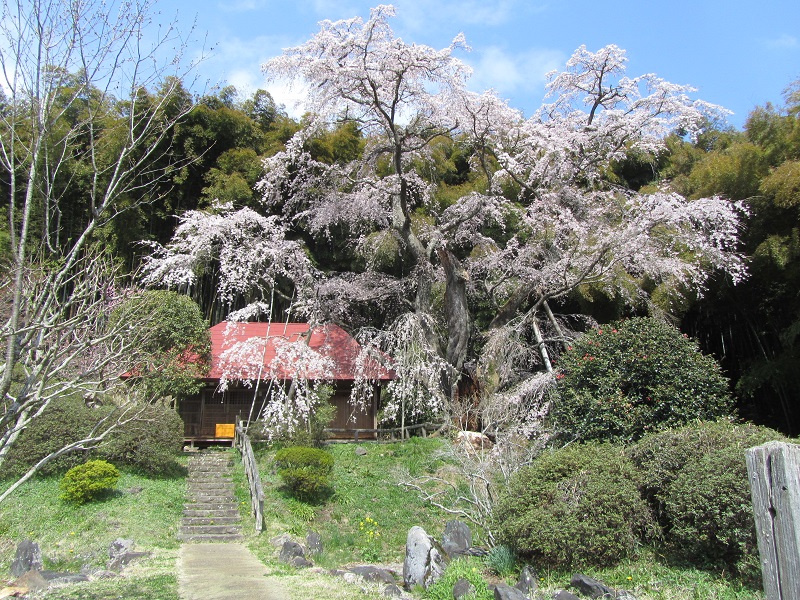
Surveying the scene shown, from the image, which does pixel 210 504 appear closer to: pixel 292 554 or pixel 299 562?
pixel 292 554

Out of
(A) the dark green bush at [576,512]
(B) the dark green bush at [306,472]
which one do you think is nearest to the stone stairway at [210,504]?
(B) the dark green bush at [306,472]

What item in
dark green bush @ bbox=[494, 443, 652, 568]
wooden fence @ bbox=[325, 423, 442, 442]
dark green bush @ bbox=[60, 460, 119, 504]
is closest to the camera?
dark green bush @ bbox=[494, 443, 652, 568]

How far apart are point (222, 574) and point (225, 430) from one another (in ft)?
31.8

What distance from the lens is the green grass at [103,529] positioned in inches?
297

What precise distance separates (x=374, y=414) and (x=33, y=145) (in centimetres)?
1446

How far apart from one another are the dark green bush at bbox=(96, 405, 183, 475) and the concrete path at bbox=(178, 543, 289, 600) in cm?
329

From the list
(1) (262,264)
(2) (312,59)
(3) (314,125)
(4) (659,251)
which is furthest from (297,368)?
(4) (659,251)

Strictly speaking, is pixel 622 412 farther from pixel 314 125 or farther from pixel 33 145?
pixel 314 125

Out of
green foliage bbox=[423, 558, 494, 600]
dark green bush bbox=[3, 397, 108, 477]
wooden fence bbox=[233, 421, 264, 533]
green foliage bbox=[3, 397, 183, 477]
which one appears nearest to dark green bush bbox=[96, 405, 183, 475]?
green foliage bbox=[3, 397, 183, 477]

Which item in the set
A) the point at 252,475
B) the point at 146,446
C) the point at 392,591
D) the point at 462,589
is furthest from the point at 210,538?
the point at 462,589

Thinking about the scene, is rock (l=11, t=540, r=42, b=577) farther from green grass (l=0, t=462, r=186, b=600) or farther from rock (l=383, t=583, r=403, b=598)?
rock (l=383, t=583, r=403, b=598)

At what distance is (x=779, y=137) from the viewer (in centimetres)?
1220

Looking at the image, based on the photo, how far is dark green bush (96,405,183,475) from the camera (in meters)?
12.9

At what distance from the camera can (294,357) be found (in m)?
14.7
